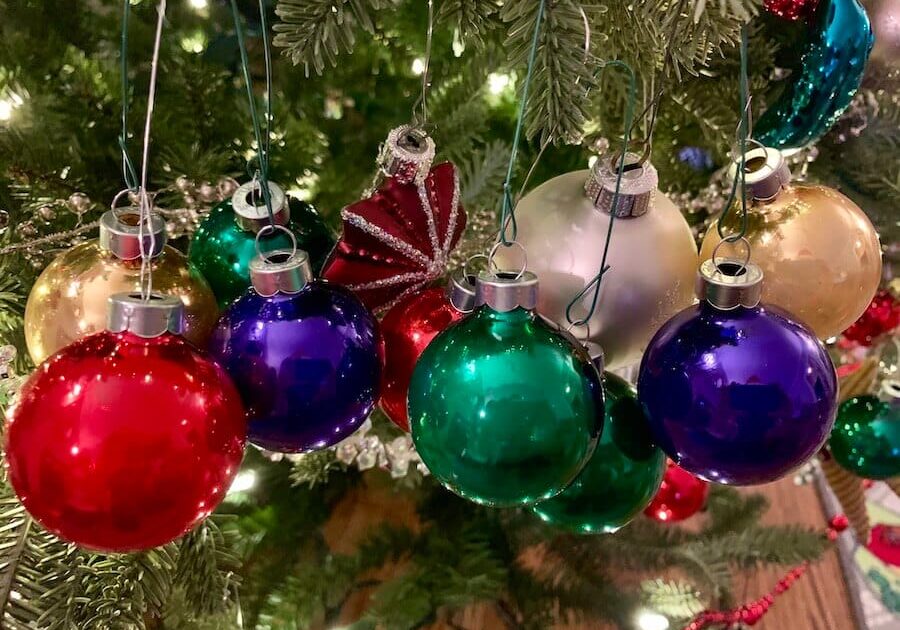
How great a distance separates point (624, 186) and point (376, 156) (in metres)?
0.39

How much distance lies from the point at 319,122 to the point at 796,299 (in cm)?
54

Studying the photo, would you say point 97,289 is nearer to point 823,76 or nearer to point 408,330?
point 408,330

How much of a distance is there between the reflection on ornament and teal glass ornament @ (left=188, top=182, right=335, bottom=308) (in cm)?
4

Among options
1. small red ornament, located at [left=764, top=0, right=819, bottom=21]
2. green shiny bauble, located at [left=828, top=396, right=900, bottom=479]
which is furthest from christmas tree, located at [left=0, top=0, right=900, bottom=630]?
green shiny bauble, located at [left=828, top=396, right=900, bottom=479]

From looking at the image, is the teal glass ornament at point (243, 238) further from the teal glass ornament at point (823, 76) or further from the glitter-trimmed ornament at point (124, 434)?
the teal glass ornament at point (823, 76)

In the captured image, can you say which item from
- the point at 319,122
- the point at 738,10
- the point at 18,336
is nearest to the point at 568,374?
the point at 738,10

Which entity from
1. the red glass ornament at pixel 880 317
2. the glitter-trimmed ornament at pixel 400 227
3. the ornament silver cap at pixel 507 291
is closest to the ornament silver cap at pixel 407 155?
the glitter-trimmed ornament at pixel 400 227

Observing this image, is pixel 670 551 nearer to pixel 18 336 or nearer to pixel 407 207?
pixel 407 207

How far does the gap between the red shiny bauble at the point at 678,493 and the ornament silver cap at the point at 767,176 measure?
306mm

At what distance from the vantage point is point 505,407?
0.32 meters

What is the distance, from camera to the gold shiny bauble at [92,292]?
39cm

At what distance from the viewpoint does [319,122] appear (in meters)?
0.77

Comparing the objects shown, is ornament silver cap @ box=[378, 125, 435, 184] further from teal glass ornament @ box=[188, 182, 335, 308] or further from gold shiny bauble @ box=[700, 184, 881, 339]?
gold shiny bauble @ box=[700, 184, 881, 339]

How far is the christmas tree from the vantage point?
0.40 m
